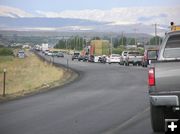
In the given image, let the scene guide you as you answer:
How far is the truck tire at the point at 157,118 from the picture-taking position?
990 centimetres

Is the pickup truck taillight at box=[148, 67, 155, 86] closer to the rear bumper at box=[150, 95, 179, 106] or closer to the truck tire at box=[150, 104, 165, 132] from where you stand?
the rear bumper at box=[150, 95, 179, 106]

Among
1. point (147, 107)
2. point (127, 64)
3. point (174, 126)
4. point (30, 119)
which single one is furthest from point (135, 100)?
point (127, 64)

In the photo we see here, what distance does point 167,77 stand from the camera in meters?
9.06

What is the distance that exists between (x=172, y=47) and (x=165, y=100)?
5.87 ft

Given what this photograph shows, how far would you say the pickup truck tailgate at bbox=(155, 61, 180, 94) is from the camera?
8992 millimetres

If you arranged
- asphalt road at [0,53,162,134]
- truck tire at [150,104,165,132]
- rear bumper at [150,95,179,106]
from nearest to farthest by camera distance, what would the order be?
rear bumper at [150,95,179,106]
truck tire at [150,104,165,132]
asphalt road at [0,53,162,134]

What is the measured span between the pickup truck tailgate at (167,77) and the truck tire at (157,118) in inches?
30.5

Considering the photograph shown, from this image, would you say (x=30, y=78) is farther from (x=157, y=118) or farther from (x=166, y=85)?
(x=166, y=85)

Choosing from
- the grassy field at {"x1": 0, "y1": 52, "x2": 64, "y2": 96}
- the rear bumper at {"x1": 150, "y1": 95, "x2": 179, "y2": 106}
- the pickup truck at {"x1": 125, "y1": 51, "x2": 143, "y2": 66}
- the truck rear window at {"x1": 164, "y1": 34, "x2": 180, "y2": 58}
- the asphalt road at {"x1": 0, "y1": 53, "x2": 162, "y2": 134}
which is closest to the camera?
the rear bumper at {"x1": 150, "y1": 95, "x2": 179, "y2": 106}

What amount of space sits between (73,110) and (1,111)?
232cm

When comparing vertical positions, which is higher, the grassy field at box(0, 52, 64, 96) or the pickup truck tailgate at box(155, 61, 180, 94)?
the pickup truck tailgate at box(155, 61, 180, 94)

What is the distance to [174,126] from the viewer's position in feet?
31.4

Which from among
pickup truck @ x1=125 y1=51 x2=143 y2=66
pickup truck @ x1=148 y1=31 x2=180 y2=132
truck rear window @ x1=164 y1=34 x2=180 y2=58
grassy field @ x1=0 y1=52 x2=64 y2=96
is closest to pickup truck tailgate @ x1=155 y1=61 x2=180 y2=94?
pickup truck @ x1=148 y1=31 x2=180 y2=132

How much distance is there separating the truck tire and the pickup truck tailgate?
30.5 inches
